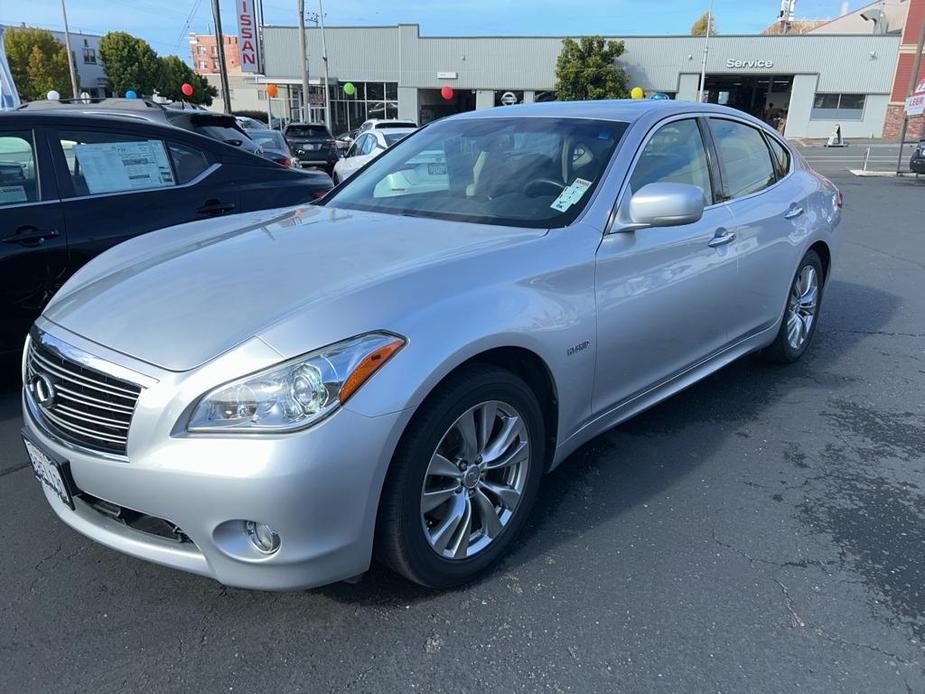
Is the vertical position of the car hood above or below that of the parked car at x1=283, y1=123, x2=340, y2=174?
above

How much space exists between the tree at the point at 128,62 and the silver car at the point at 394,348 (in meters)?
67.5

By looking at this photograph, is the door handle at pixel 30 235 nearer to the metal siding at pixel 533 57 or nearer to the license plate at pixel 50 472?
the license plate at pixel 50 472

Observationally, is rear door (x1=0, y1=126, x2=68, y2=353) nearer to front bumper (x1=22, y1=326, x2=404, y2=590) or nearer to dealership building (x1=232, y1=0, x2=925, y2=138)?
front bumper (x1=22, y1=326, x2=404, y2=590)

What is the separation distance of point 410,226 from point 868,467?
254cm

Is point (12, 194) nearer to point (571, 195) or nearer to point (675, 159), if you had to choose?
point (571, 195)

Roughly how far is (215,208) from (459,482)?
328 cm

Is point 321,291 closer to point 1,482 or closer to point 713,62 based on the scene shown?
point 1,482

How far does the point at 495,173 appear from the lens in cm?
332

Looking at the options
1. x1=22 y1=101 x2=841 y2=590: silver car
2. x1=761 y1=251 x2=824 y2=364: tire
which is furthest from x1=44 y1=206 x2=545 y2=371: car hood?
x1=761 y1=251 x2=824 y2=364: tire

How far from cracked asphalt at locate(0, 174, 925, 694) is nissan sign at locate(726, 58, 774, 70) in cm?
4898

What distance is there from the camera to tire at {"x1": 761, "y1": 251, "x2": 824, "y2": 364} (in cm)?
457

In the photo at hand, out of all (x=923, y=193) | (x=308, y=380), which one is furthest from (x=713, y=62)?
(x=308, y=380)

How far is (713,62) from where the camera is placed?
46250mm

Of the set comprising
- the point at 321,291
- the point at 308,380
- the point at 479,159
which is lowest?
the point at 308,380
